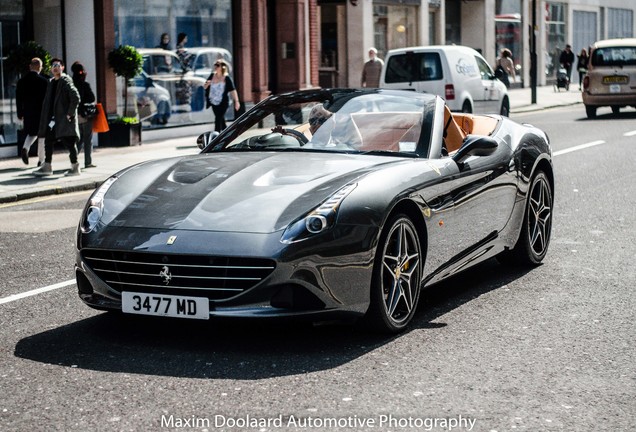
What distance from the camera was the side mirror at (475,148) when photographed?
24.4ft

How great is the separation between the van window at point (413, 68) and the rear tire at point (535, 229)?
1733 cm

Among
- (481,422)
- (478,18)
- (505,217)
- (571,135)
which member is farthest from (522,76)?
(481,422)

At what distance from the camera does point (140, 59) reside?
78.8 feet

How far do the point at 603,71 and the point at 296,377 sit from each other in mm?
26044

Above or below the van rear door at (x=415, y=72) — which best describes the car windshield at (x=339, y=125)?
below

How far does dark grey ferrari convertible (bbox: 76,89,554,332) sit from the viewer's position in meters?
6.13

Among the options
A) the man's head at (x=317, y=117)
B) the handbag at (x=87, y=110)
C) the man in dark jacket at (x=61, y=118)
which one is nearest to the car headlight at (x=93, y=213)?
the man's head at (x=317, y=117)

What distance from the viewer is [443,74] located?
1029 inches

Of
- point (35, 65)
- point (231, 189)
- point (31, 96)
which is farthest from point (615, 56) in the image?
point (231, 189)

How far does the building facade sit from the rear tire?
14.4 m

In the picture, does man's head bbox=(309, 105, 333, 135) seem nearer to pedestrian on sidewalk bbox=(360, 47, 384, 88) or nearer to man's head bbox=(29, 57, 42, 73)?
man's head bbox=(29, 57, 42, 73)

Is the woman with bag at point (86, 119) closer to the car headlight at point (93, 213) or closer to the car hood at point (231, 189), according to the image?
the car hood at point (231, 189)

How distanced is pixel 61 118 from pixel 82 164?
2.13 metres

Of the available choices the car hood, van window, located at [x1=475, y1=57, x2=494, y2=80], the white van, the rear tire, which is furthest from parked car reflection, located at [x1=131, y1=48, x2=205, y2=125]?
the car hood
